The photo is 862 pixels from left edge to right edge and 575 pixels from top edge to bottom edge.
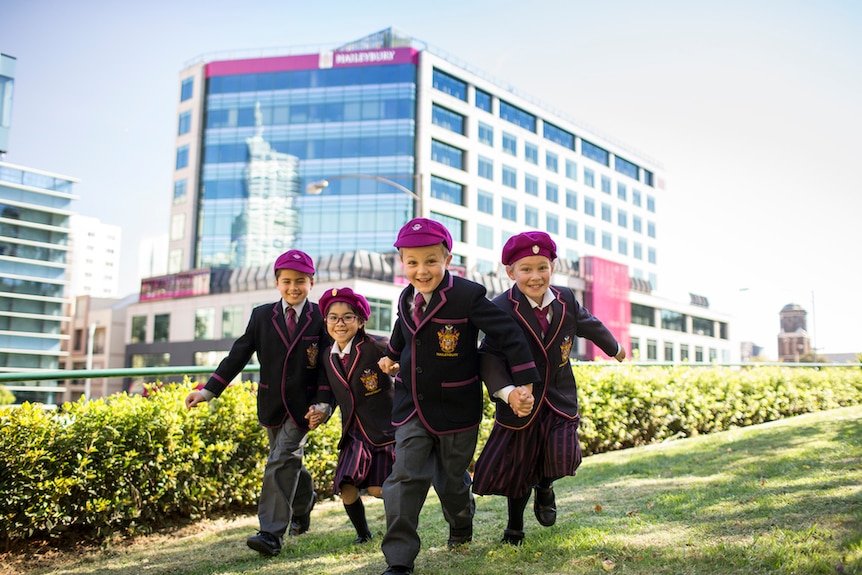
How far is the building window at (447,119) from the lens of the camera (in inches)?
2205

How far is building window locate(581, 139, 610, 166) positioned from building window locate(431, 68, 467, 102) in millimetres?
18140

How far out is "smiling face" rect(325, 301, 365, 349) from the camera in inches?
195

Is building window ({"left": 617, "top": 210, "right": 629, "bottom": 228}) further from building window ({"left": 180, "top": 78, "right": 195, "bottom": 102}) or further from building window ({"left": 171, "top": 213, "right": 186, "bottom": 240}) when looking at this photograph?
building window ({"left": 180, "top": 78, "right": 195, "bottom": 102})

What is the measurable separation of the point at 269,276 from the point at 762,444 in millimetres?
44005

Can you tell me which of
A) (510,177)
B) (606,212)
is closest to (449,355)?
(510,177)

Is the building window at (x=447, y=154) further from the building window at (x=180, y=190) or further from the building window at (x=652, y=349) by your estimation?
the building window at (x=652, y=349)

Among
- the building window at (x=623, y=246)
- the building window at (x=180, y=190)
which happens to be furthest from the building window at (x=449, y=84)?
the building window at (x=623, y=246)

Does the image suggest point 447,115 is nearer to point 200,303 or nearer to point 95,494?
point 200,303

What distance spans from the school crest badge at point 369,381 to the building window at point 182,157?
5956 centimetres

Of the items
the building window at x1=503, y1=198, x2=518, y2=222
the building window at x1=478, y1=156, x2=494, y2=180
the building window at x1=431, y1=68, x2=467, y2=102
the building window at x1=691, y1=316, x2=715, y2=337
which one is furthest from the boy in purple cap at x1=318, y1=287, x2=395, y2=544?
the building window at x1=691, y1=316, x2=715, y2=337

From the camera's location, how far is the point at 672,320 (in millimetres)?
74812

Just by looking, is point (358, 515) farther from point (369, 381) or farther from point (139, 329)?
point (139, 329)

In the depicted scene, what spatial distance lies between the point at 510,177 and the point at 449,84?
10024 millimetres

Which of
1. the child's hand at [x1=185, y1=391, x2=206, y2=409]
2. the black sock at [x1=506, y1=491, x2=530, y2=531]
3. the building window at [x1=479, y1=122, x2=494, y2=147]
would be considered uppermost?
the building window at [x1=479, y1=122, x2=494, y2=147]
